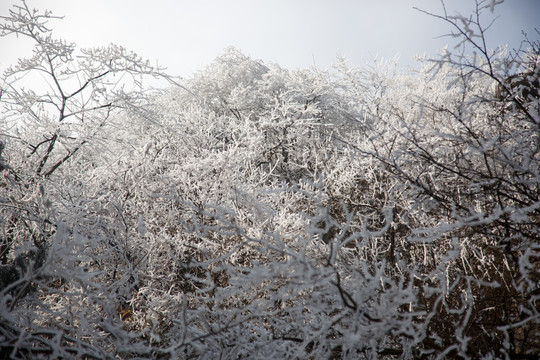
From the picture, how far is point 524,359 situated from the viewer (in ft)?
7.57

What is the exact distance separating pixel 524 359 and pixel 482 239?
205 cm

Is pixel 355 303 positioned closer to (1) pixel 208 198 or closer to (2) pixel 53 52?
(1) pixel 208 198

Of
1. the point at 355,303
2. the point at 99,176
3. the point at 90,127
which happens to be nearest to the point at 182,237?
the point at 99,176

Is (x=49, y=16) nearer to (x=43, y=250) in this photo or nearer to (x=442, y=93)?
(x=43, y=250)

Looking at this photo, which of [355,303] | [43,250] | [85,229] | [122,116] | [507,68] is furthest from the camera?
[122,116]

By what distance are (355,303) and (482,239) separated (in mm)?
3337

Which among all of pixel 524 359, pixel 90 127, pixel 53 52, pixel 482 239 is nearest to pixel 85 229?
pixel 90 127

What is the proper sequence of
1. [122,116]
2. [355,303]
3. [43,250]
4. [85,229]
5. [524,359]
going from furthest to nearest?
[122,116] → [85,229] → [43,250] → [524,359] → [355,303]

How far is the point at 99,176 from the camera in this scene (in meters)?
5.36

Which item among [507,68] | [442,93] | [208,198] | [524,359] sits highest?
[442,93]

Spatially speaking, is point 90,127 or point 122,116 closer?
point 90,127

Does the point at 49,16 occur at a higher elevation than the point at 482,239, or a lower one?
higher

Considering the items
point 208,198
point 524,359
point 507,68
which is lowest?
point 524,359

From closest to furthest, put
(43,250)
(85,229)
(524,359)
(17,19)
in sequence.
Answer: (524,359) → (43,250) → (85,229) → (17,19)
